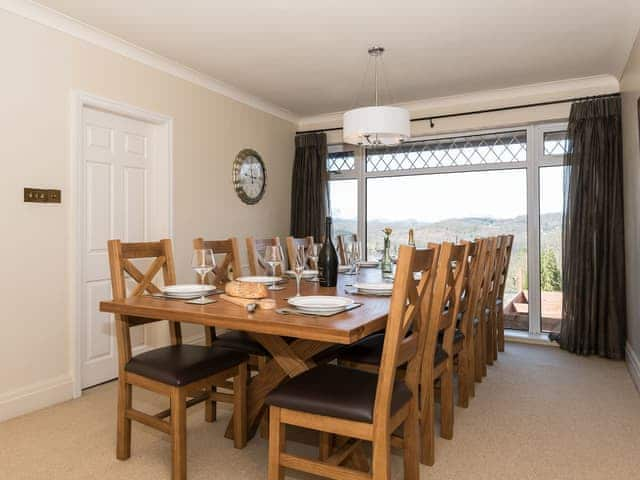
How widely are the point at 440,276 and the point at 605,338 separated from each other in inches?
114

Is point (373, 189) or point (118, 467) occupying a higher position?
point (373, 189)

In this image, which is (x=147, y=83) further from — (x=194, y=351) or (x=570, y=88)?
(x=570, y=88)

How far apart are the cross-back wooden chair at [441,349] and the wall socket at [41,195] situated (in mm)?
2448

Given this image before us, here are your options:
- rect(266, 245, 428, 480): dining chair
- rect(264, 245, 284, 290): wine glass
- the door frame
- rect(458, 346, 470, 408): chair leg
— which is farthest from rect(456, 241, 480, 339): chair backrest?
the door frame

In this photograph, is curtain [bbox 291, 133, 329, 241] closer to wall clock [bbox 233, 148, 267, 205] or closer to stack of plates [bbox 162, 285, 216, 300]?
wall clock [bbox 233, 148, 267, 205]

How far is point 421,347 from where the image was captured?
6.44 ft

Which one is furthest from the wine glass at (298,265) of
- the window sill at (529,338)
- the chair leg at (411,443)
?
the window sill at (529,338)

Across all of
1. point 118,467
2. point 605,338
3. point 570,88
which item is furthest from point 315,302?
point 570,88

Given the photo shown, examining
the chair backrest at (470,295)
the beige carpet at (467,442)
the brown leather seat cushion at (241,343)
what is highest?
the chair backrest at (470,295)

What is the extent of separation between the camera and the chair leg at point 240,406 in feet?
Answer: 7.48

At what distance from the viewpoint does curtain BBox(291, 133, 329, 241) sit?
5461 mm

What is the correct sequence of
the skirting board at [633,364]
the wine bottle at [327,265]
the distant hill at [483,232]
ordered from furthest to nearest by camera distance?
the distant hill at [483,232]
the skirting board at [633,364]
the wine bottle at [327,265]

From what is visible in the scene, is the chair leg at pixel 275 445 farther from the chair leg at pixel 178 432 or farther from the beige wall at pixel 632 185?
the beige wall at pixel 632 185

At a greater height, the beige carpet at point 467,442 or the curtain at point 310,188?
the curtain at point 310,188
